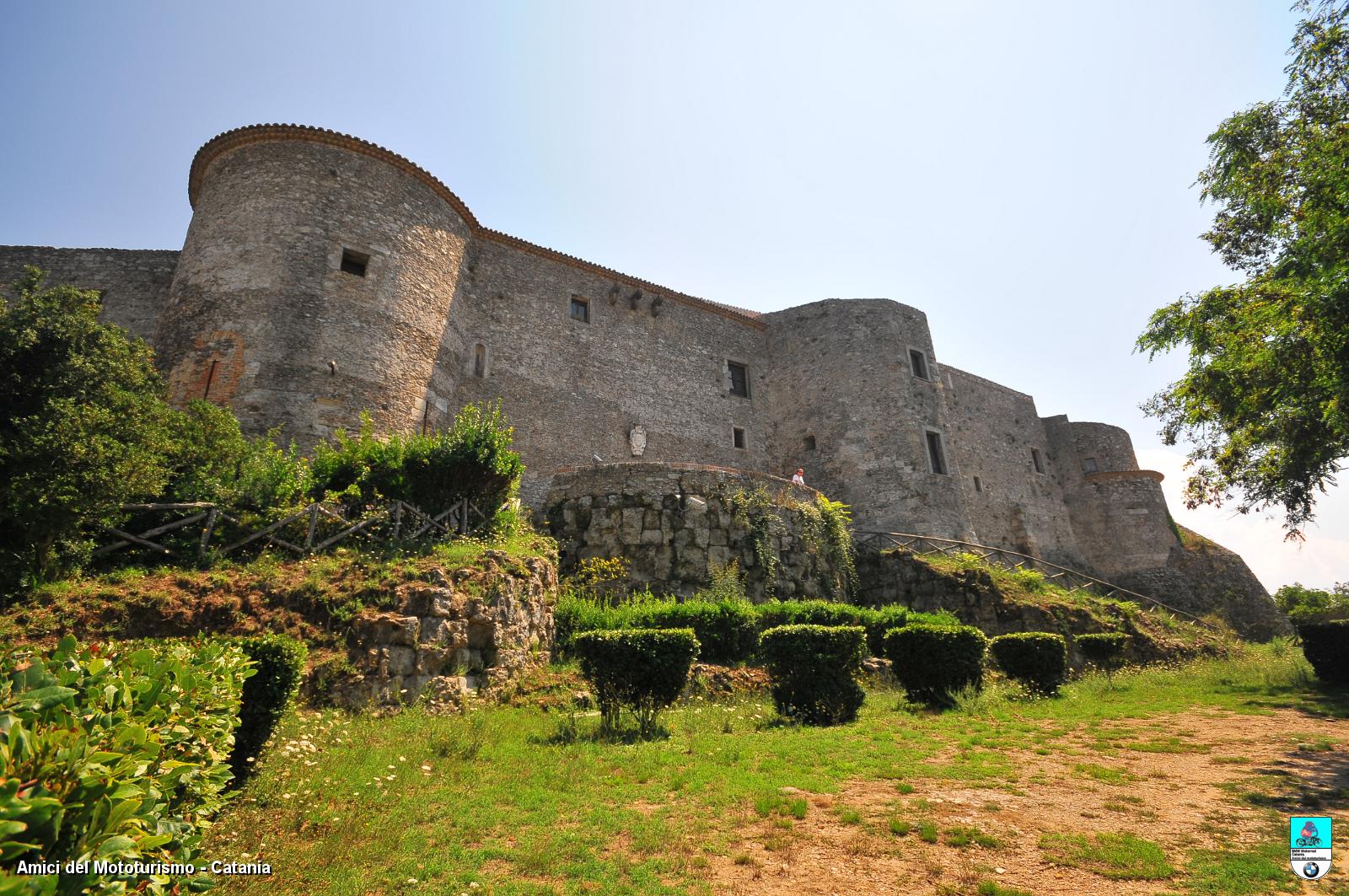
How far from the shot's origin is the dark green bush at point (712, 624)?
1157 cm

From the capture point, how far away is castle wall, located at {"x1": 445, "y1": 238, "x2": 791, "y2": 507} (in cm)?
1908

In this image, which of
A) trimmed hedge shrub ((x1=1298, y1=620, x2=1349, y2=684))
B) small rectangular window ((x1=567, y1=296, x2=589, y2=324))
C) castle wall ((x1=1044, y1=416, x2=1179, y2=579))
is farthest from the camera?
castle wall ((x1=1044, y1=416, x2=1179, y2=579))

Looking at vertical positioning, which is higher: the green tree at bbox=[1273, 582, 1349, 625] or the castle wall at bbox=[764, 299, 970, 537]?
the castle wall at bbox=[764, 299, 970, 537]

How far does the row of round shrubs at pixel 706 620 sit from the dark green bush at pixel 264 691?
5823 millimetres

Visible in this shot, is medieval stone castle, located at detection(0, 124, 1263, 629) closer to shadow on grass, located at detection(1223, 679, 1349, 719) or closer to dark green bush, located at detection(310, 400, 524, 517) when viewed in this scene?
dark green bush, located at detection(310, 400, 524, 517)

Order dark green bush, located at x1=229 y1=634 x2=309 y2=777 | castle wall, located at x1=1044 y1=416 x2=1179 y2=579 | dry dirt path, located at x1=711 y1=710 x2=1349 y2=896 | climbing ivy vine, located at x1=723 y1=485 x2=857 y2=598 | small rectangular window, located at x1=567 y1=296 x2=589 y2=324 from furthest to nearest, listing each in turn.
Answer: castle wall, located at x1=1044 y1=416 x2=1179 y2=579, small rectangular window, located at x1=567 y1=296 x2=589 y2=324, climbing ivy vine, located at x1=723 y1=485 x2=857 y2=598, dark green bush, located at x1=229 y1=634 x2=309 y2=777, dry dirt path, located at x1=711 y1=710 x2=1349 y2=896

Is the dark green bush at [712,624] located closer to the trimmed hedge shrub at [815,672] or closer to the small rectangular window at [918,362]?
the trimmed hedge shrub at [815,672]

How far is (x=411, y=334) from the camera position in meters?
16.6

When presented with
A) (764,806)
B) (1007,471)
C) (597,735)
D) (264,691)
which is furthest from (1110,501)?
(264,691)

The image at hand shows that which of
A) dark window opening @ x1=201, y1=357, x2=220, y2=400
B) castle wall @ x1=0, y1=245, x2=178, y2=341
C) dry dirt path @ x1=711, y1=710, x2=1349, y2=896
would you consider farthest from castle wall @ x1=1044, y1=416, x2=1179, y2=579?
castle wall @ x1=0, y1=245, x2=178, y2=341

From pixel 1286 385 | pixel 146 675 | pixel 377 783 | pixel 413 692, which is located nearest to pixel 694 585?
pixel 413 692

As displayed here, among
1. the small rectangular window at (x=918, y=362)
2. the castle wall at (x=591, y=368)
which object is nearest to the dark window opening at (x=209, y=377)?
the castle wall at (x=591, y=368)

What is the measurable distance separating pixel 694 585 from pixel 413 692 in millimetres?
7094

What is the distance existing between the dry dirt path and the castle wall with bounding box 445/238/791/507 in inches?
459
